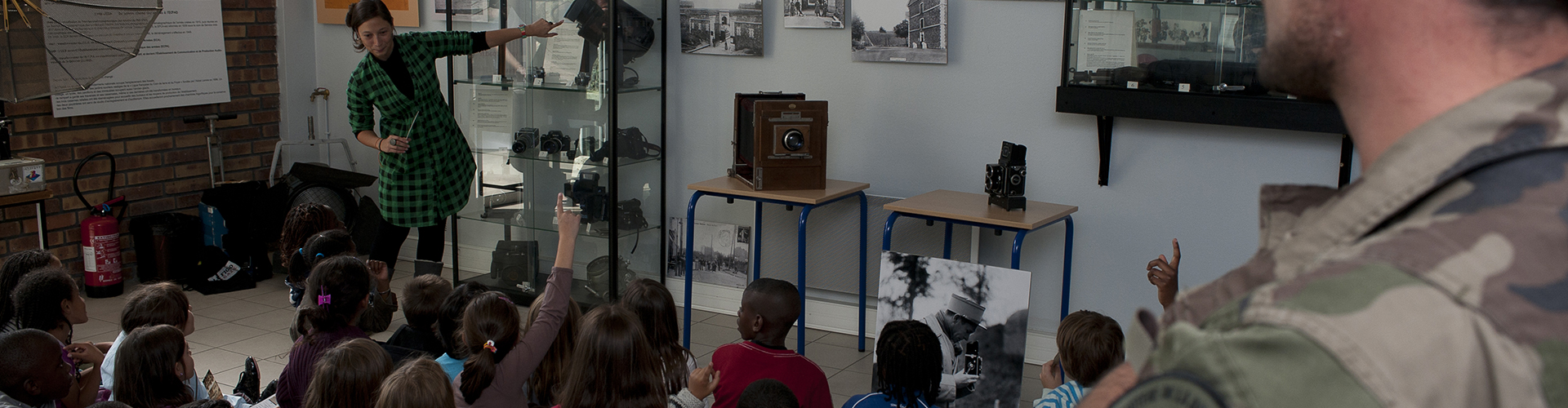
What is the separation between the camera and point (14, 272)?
3.21 meters

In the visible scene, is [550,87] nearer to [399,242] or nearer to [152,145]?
[399,242]

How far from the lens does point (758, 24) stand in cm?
431

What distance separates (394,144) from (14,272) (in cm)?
115

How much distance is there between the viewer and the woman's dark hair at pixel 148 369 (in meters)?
2.38

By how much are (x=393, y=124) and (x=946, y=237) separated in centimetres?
201

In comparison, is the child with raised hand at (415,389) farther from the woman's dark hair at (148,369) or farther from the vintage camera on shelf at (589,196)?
the vintage camera on shelf at (589,196)

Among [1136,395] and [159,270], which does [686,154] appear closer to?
[159,270]

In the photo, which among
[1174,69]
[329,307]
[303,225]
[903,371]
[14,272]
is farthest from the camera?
[303,225]

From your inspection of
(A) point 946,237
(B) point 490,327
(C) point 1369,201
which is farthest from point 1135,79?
(C) point 1369,201

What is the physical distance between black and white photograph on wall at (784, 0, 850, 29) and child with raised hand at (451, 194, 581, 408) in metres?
1.86

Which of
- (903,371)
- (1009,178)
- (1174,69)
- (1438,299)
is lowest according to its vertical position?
(903,371)

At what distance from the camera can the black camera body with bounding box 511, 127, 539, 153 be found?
15.0 feet

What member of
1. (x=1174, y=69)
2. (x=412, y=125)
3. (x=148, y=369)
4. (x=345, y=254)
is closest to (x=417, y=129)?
(x=412, y=125)

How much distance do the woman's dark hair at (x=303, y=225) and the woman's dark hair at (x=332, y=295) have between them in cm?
130
